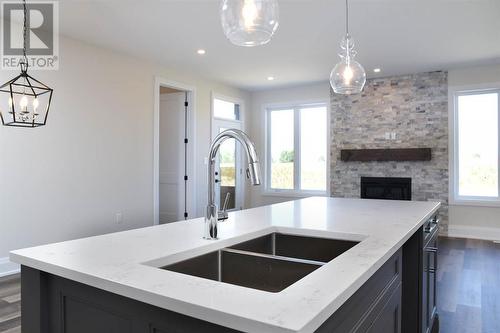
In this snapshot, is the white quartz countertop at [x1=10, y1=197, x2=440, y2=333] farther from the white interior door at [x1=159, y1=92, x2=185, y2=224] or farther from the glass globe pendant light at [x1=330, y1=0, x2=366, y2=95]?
the white interior door at [x1=159, y1=92, x2=185, y2=224]

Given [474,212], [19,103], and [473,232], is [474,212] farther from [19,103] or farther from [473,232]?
[19,103]

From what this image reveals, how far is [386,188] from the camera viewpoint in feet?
21.9

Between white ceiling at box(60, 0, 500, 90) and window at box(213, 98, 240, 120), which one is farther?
window at box(213, 98, 240, 120)

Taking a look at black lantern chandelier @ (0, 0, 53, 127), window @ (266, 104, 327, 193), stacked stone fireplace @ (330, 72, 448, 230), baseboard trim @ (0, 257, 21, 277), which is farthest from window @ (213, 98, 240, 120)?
baseboard trim @ (0, 257, 21, 277)

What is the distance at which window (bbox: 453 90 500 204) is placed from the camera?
6.01m

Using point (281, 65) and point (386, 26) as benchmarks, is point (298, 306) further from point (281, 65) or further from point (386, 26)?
point (281, 65)

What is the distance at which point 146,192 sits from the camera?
18.4 feet

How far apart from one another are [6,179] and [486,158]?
276 inches

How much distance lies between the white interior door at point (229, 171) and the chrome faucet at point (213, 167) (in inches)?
224

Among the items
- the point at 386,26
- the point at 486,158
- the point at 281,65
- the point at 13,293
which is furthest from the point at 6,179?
the point at 486,158

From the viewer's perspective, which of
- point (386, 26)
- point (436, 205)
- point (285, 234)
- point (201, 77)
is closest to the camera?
point (285, 234)

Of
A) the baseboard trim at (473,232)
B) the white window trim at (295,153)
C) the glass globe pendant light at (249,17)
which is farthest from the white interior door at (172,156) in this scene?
the glass globe pendant light at (249,17)

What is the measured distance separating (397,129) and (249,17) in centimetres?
556

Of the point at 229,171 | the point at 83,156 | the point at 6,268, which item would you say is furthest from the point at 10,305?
the point at 229,171
